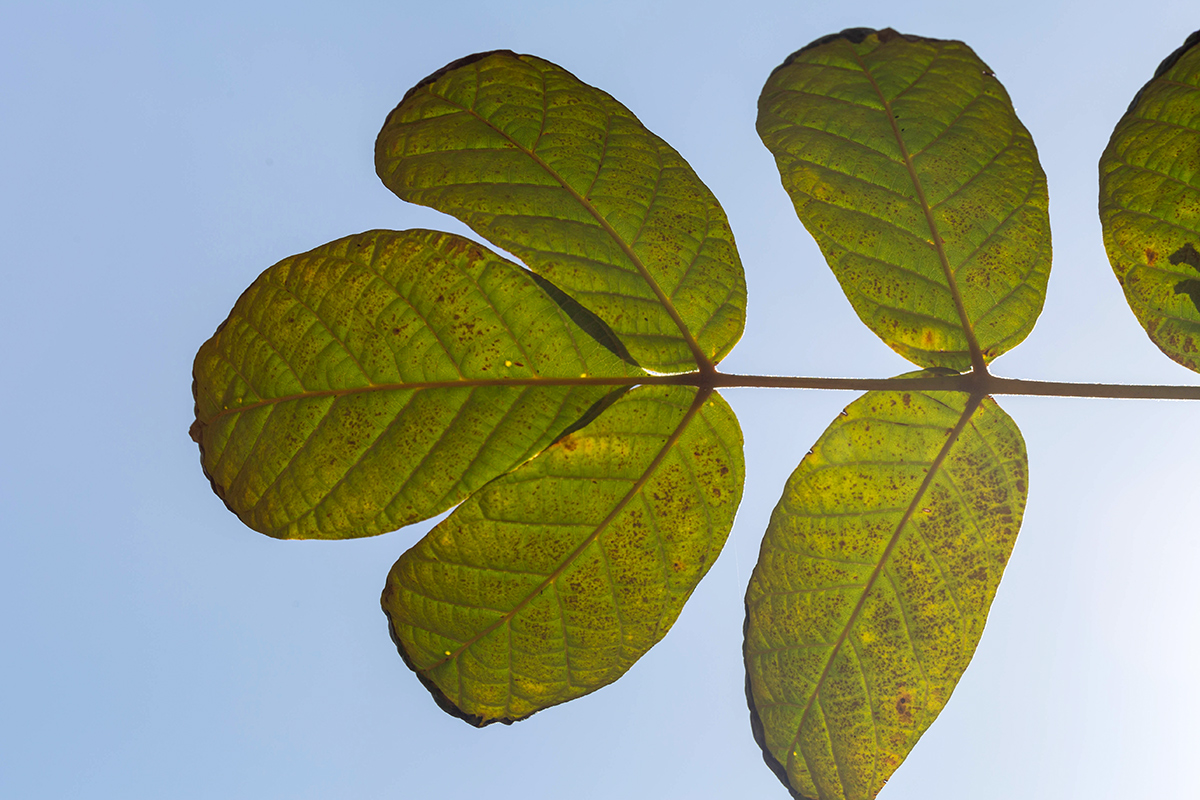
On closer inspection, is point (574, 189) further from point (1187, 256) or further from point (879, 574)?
point (1187, 256)

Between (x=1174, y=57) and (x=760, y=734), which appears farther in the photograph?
(x=760, y=734)

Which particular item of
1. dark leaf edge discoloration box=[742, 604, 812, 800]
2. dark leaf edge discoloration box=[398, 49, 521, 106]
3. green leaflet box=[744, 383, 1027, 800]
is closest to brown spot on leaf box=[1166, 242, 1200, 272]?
green leaflet box=[744, 383, 1027, 800]

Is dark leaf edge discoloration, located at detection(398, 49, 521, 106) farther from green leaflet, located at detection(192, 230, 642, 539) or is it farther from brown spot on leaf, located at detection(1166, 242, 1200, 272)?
brown spot on leaf, located at detection(1166, 242, 1200, 272)

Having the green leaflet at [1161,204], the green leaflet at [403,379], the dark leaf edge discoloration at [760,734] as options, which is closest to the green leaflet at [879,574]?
the dark leaf edge discoloration at [760,734]

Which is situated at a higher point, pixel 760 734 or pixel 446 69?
pixel 446 69

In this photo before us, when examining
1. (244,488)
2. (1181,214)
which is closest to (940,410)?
(1181,214)

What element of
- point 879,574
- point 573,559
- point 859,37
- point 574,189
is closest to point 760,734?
point 879,574
